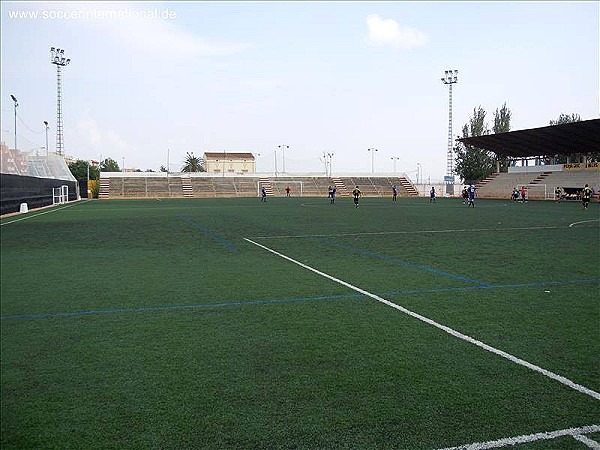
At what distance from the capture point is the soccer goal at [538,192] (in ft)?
166

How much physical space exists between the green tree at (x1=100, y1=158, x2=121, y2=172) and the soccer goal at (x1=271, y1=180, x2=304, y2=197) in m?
52.2

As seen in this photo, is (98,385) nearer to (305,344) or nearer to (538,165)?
(305,344)

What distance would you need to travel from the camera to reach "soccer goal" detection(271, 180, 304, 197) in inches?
2921

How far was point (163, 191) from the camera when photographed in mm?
70438

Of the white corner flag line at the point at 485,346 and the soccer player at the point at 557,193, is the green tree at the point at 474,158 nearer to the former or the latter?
the soccer player at the point at 557,193

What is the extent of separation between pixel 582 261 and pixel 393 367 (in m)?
7.56

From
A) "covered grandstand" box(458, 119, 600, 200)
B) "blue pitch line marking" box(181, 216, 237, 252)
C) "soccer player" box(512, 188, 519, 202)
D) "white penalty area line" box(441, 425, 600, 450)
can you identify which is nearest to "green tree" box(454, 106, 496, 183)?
"covered grandstand" box(458, 119, 600, 200)

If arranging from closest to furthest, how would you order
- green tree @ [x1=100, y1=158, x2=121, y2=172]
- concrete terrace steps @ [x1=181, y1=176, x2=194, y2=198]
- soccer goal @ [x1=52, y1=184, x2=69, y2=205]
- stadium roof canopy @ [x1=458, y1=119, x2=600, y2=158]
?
Result: 1. soccer goal @ [x1=52, y1=184, x2=69, y2=205]
2. stadium roof canopy @ [x1=458, y1=119, x2=600, y2=158]
3. concrete terrace steps @ [x1=181, y1=176, x2=194, y2=198]
4. green tree @ [x1=100, y1=158, x2=121, y2=172]

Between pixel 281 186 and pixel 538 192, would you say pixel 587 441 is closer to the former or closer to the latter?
pixel 538 192

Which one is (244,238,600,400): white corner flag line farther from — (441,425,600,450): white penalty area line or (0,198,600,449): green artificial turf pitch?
(441,425,600,450): white penalty area line

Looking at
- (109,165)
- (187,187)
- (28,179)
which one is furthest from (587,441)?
(109,165)

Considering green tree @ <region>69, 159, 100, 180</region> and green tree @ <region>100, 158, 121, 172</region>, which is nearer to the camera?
green tree @ <region>69, 159, 100, 180</region>

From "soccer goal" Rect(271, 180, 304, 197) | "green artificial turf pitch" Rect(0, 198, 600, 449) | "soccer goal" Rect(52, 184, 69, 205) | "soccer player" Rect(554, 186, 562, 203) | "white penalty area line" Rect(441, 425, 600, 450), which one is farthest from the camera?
"soccer goal" Rect(271, 180, 304, 197)

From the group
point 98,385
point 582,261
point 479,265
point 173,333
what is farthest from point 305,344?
point 582,261
